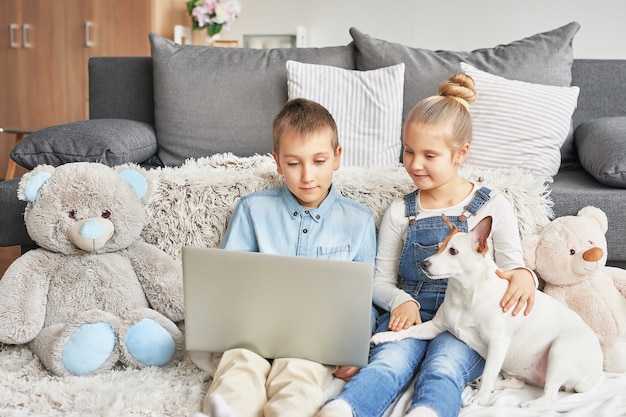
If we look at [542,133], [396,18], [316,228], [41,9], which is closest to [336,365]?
[316,228]

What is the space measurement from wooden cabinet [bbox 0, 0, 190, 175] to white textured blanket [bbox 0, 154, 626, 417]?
2.06m

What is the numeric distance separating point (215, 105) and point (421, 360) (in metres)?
1.20

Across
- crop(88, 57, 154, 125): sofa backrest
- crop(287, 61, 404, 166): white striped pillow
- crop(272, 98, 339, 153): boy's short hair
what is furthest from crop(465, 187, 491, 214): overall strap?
crop(88, 57, 154, 125): sofa backrest

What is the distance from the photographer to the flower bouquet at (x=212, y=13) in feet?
11.5

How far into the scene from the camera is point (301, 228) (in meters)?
1.51

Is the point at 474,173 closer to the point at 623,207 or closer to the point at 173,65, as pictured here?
the point at 623,207

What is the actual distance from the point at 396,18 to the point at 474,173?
2062 millimetres

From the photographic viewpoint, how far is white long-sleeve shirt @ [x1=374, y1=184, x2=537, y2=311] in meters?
1.51

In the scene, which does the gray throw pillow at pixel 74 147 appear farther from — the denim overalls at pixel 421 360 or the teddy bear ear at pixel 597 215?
the teddy bear ear at pixel 597 215

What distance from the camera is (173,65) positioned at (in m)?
2.27

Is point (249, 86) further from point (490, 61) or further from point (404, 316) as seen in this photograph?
point (404, 316)

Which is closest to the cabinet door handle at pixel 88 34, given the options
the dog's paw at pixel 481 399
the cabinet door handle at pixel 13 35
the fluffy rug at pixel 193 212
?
the cabinet door handle at pixel 13 35

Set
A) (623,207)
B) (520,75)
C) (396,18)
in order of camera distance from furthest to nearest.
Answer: (396,18), (520,75), (623,207)

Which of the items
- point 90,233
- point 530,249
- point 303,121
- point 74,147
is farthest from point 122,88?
point 530,249
